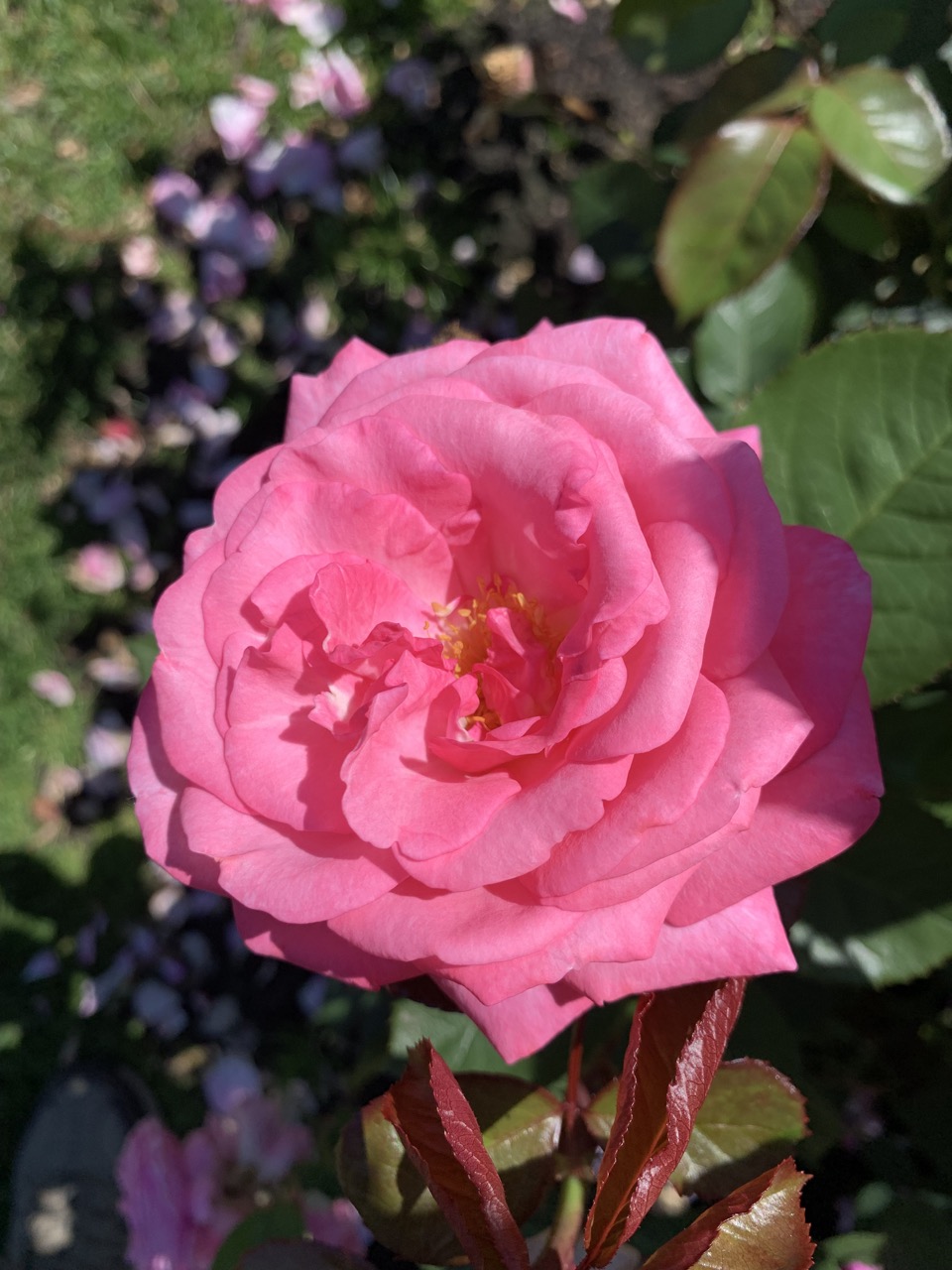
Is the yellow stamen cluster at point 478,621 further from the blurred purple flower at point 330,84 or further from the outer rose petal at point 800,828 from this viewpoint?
the blurred purple flower at point 330,84

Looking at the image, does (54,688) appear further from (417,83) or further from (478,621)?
(478,621)

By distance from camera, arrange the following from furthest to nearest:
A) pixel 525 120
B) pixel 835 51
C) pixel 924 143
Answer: pixel 525 120 < pixel 835 51 < pixel 924 143

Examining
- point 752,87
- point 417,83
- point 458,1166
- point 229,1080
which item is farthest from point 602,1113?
point 417,83

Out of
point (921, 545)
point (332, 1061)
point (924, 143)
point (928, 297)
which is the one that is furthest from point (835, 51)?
point (332, 1061)

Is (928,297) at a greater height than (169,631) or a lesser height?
greater

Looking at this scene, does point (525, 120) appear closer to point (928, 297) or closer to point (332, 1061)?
point (928, 297)

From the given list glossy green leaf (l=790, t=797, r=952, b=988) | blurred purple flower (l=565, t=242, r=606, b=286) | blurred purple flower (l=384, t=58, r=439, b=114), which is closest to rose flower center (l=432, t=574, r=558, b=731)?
glossy green leaf (l=790, t=797, r=952, b=988)

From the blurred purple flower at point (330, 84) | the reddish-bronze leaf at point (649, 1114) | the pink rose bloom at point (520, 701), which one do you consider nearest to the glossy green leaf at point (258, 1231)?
the pink rose bloom at point (520, 701)
